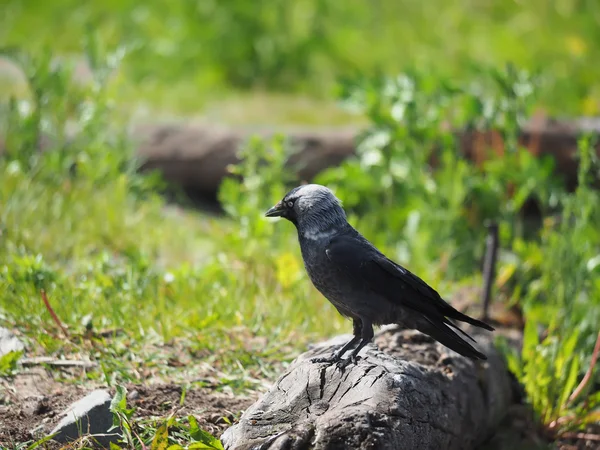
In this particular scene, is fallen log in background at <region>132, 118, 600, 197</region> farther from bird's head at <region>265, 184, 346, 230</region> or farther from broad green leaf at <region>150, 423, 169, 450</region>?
broad green leaf at <region>150, 423, 169, 450</region>

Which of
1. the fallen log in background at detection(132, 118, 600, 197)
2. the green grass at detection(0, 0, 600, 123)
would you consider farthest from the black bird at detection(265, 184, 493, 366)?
the green grass at detection(0, 0, 600, 123)

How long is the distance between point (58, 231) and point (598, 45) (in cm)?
558

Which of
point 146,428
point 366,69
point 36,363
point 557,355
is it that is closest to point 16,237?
point 36,363

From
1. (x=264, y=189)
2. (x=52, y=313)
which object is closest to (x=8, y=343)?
(x=52, y=313)

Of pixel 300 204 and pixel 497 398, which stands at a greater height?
pixel 300 204

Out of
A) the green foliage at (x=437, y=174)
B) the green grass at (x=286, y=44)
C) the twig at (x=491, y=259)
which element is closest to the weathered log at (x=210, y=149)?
the green foliage at (x=437, y=174)

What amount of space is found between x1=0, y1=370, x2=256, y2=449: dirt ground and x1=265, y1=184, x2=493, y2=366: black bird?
42 centimetres

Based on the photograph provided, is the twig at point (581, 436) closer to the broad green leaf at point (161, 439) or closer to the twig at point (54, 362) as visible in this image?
the broad green leaf at point (161, 439)

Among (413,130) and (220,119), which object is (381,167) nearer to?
(413,130)

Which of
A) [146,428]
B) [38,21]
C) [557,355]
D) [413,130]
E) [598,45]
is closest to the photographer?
[146,428]

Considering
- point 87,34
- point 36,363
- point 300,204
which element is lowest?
point 36,363

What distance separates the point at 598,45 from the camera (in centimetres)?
798

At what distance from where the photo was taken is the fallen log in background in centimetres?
607

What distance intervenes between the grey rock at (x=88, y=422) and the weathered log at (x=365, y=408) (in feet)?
1.32
